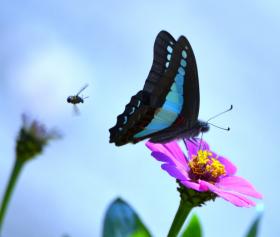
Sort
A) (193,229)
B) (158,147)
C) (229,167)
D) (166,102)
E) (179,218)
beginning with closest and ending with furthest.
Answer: (193,229), (179,218), (158,147), (229,167), (166,102)

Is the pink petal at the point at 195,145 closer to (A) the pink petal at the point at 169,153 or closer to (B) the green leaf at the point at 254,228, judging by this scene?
(A) the pink petal at the point at 169,153

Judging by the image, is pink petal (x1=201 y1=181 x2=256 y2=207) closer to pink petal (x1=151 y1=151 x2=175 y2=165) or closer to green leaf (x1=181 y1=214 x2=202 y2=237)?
pink petal (x1=151 y1=151 x2=175 y2=165)

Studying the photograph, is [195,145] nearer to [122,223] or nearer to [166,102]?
[166,102]

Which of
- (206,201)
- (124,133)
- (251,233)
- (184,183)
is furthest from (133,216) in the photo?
(124,133)

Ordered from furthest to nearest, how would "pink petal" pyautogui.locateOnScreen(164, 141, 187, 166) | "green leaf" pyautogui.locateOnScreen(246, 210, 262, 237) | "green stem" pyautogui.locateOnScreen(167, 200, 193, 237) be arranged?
"pink petal" pyautogui.locateOnScreen(164, 141, 187, 166), "green stem" pyautogui.locateOnScreen(167, 200, 193, 237), "green leaf" pyautogui.locateOnScreen(246, 210, 262, 237)

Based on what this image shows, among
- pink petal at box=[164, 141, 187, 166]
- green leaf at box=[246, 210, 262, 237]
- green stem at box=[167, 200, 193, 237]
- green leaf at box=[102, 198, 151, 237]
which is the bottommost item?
green stem at box=[167, 200, 193, 237]

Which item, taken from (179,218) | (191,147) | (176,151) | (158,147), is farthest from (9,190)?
(191,147)

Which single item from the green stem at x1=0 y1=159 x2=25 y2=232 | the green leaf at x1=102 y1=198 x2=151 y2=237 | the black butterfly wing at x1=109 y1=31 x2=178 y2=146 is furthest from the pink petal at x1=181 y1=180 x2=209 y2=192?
the green leaf at x1=102 y1=198 x2=151 y2=237
